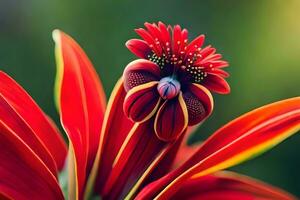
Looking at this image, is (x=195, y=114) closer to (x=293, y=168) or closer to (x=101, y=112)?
(x=101, y=112)

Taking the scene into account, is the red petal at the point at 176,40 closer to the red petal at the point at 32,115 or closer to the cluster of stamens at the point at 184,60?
the cluster of stamens at the point at 184,60

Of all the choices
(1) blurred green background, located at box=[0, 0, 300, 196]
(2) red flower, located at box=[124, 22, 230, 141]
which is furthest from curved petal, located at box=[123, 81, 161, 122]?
(1) blurred green background, located at box=[0, 0, 300, 196]

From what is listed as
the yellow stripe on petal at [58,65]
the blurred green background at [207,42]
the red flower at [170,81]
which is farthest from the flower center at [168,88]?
the blurred green background at [207,42]

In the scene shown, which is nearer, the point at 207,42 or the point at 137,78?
the point at 137,78

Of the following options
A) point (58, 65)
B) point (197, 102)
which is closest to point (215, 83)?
point (197, 102)

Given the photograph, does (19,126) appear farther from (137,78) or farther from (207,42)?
(207,42)

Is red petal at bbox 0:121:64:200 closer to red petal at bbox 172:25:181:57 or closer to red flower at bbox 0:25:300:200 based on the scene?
red flower at bbox 0:25:300:200
